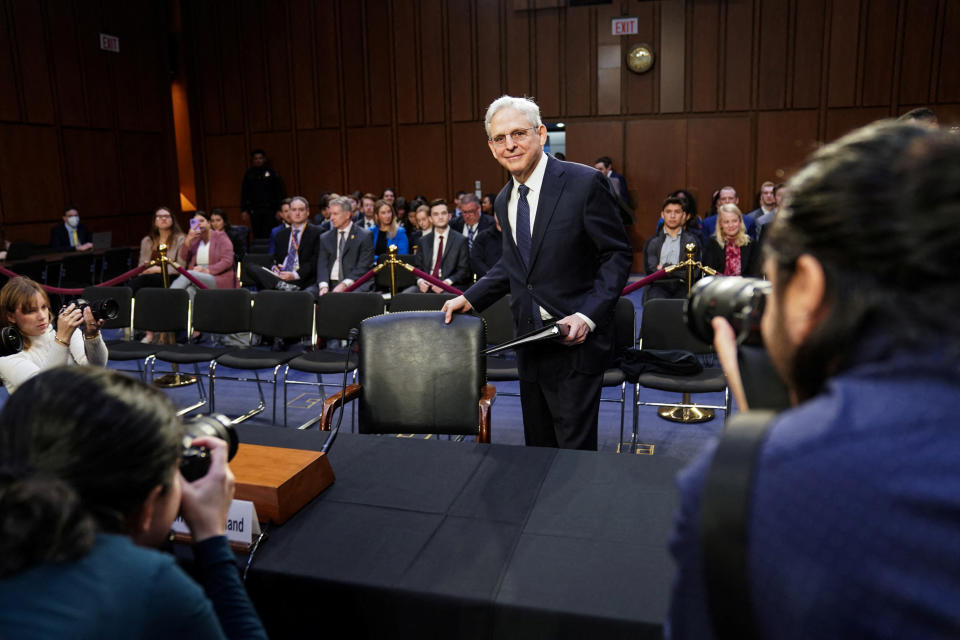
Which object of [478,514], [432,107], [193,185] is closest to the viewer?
[478,514]

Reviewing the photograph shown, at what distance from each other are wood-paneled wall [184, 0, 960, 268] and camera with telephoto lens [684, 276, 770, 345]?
30.6ft

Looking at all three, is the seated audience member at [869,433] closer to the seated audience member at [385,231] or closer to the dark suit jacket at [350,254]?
the dark suit jacket at [350,254]

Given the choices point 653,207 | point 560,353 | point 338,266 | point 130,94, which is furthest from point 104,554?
point 130,94

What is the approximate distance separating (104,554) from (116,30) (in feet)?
41.0

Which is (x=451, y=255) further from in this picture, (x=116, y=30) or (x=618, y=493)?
(x=116, y=30)

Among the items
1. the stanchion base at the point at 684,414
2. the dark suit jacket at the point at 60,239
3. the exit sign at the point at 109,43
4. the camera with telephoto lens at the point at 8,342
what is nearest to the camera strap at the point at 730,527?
the camera with telephoto lens at the point at 8,342

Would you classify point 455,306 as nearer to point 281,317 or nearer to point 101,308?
point 101,308

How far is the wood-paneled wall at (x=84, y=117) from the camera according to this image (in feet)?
31.6

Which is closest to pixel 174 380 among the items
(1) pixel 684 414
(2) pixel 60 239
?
(1) pixel 684 414

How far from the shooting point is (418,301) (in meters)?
4.33

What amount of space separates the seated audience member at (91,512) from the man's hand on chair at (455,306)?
170 centimetres

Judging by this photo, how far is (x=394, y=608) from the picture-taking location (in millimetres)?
1278

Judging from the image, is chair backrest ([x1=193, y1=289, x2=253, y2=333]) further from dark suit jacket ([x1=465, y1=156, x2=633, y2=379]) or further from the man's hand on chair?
dark suit jacket ([x1=465, y1=156, x2=633, y2=379])

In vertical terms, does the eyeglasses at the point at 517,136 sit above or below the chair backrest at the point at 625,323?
above
